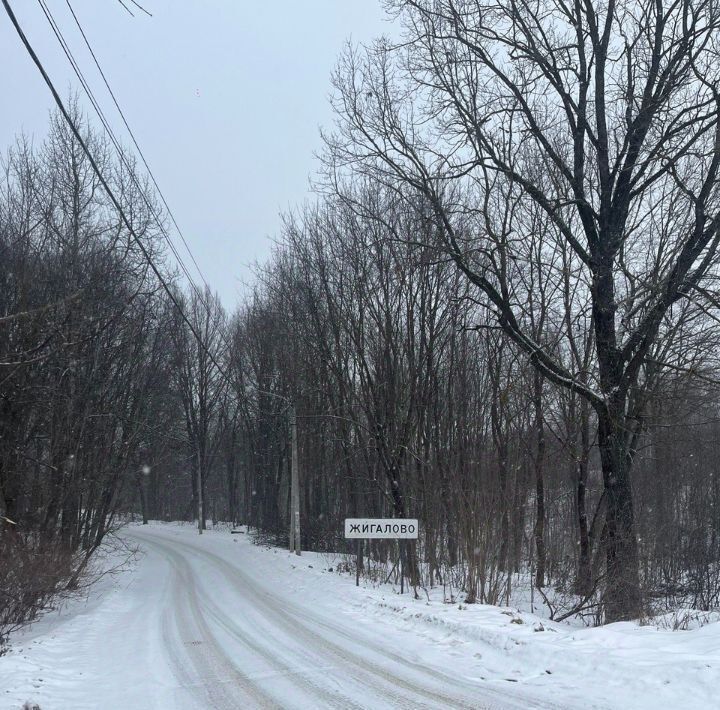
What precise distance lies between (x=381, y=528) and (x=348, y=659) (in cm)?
601

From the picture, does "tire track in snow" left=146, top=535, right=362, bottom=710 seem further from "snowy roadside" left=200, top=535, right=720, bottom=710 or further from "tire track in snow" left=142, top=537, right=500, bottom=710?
"snowy roadside" left=200, top=535, right=720, bottom=710

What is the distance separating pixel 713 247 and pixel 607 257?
70.8 inches

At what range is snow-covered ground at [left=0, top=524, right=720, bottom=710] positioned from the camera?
709 cm

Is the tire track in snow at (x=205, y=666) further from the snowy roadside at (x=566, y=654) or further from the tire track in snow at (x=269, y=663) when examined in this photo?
the snowy roadside at (x=566, y=654)

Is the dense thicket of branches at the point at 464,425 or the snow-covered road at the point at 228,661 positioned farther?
the dense thicket of branches at the point at 464,425

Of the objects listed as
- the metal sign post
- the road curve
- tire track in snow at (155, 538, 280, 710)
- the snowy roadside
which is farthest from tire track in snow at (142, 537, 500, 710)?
the metal sign post

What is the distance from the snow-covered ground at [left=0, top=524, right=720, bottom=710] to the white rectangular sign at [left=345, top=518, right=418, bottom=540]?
1.32 meters

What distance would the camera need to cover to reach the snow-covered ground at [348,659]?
7094 millimetres

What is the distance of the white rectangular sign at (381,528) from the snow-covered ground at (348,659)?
1.32 meters

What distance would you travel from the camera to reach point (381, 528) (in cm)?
1534

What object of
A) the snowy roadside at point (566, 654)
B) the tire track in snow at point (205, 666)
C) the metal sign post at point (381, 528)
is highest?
the metal sign post at point (381, 528)

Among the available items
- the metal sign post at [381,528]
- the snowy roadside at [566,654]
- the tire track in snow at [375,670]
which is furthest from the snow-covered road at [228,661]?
the metal sign post at [381,528]

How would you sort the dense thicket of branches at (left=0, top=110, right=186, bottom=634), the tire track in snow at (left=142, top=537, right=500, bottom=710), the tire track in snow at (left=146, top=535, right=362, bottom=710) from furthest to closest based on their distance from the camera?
the dense thicket of branches at (left=0, top=110, right=186, bottom=634) → the tire track in snow at (left=146, top=535, right=362, bottom=710) → the tire track in snow at (left=142, top=537, right=500, bottom=710)

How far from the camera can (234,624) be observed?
41.8ft
